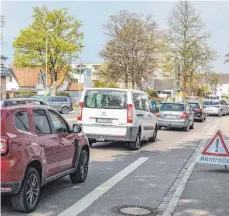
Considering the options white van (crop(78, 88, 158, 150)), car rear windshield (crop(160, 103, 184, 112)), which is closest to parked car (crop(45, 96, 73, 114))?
car rear windshield (crop(160, 103, 184, 112))

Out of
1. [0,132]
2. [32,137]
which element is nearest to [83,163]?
[32,137]

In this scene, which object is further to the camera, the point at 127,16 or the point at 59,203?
the point at 127,16

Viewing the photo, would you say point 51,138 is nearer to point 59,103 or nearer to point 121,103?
point 121,103

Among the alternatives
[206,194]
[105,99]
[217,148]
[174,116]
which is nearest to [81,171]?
[206,194]

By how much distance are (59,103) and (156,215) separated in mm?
38913

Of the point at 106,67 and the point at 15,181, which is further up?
the point at 106,67

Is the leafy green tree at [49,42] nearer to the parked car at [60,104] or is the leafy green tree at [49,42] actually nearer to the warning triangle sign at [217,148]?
the parked car at [60,104]

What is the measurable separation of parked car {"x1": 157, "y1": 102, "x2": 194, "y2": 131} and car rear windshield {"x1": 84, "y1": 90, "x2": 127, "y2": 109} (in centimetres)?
1058

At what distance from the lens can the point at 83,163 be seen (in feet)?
29.6

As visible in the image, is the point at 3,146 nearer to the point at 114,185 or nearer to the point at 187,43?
the point at 114,185

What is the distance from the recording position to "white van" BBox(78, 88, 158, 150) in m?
14.3

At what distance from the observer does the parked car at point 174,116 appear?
24453 mm

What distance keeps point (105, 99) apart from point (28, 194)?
8.07 m

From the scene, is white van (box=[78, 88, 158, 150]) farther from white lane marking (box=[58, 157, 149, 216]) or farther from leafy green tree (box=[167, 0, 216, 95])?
leafy green tree (box=[167, 0, 216, 95])
